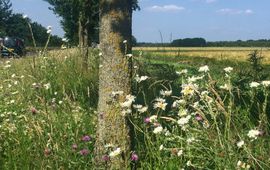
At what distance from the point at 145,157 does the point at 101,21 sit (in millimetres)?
1347

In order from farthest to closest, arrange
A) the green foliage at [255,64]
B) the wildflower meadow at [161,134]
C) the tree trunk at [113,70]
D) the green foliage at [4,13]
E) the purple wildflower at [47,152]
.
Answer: the green foliage at [4,13], the green foliage at [255,64], the tree trunk at [113,70], the purple wildflower at [47,152], the wildflower meadow at [161,134]

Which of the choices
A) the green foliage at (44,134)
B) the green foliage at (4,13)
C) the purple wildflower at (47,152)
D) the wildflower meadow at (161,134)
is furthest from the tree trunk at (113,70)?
the green foliage at (4,13)

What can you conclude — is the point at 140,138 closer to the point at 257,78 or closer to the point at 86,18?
the point at 257,78

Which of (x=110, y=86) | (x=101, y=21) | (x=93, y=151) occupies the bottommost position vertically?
(x=93, y=151)

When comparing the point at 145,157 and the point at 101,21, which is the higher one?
the point at 101,21

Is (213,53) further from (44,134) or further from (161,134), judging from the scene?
(161,134)

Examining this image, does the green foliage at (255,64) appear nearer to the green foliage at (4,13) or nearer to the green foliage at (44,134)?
the green foliage at (44,134)

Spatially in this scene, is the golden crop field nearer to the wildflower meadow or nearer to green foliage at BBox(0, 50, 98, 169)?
the wildflower meadow

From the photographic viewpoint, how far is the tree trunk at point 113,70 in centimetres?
511

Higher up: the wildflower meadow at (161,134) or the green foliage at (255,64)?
the green foliage at (255,64)

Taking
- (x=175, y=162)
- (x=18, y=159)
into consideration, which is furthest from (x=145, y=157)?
(x=18, y=159)

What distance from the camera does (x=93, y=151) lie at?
17.6ft

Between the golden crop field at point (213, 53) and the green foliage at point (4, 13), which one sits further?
the green foliage at point (4, 13)

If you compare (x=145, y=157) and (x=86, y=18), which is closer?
(x=145, y=157)
